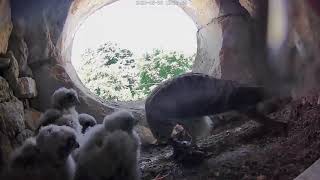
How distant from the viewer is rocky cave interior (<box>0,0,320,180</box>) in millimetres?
3541

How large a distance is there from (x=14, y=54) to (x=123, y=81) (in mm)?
4303

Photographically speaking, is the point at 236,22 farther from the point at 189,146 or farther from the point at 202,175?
the point at 202,175

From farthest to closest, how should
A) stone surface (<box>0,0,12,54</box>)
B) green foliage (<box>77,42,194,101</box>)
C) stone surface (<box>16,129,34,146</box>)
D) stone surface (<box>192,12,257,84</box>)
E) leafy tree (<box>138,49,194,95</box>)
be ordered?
1. leafy tree (<box>138,49,194,95</box>)
2. green foliage (<box>77,42,194,101</box>)
3. stone surface (<box>192,12,257,84</box>)
4. stone surface (<box>0,0,12,54</box>)
5. stone surface (<box>16,129,34,146</box>)

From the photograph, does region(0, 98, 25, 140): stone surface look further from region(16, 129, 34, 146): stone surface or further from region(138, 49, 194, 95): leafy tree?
region(138, 49, 194, 95): leafy tree

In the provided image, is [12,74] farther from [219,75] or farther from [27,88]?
[219,75]

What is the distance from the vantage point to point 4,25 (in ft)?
13.3

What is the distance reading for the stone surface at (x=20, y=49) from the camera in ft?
14.9

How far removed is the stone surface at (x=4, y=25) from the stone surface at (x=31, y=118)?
749 millimetres

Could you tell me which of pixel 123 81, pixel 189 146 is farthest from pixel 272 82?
pixel 123 81

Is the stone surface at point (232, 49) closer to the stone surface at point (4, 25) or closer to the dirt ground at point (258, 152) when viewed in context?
the dirt ground at point (258, 152)

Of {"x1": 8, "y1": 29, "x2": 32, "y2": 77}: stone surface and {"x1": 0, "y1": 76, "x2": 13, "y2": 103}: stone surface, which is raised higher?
{"x1": 8, "y1": 29, "x2": 32, "y2": 77}: stone surface

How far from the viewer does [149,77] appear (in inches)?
363

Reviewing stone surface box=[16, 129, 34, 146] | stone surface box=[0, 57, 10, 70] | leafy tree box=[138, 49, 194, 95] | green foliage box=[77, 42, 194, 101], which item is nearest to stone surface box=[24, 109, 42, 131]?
stone surface box=[16, 129, 34, 146]

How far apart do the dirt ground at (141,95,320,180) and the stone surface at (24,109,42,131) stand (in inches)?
46.3
